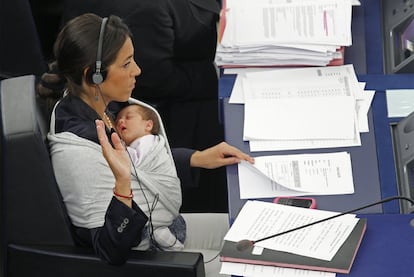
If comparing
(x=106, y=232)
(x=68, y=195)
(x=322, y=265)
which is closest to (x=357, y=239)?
(x=322, y=265)

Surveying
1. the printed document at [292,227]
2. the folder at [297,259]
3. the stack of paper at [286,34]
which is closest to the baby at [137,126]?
the stack of paper at [286,34]

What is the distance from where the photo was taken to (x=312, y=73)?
2.01 m

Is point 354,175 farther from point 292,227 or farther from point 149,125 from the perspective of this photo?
point 149,125

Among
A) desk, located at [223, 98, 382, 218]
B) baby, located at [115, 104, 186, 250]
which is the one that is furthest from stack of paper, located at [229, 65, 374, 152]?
baby, located at [115, 104, 186, 250]

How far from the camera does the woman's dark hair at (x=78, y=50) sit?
171 centimetres

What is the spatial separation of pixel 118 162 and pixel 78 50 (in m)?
0.31

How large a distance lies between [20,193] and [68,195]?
0.36 ft

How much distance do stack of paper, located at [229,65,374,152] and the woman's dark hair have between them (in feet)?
1.14

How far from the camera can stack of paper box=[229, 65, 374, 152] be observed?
1792 millimetres

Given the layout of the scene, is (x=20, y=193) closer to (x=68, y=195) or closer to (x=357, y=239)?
(x=68, y=195)

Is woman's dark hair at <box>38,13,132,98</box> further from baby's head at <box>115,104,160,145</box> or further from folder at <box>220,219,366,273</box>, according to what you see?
folder at <box>220,219,366,273</box>

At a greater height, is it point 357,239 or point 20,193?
point 20,193

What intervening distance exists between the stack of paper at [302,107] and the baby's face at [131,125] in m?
0.23

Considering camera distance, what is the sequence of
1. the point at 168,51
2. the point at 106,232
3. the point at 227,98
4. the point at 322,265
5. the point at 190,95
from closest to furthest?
the point at 322,265 < the point at 106,232 < the point at 227,98 < the point at 168,51 < the point at 190,95
